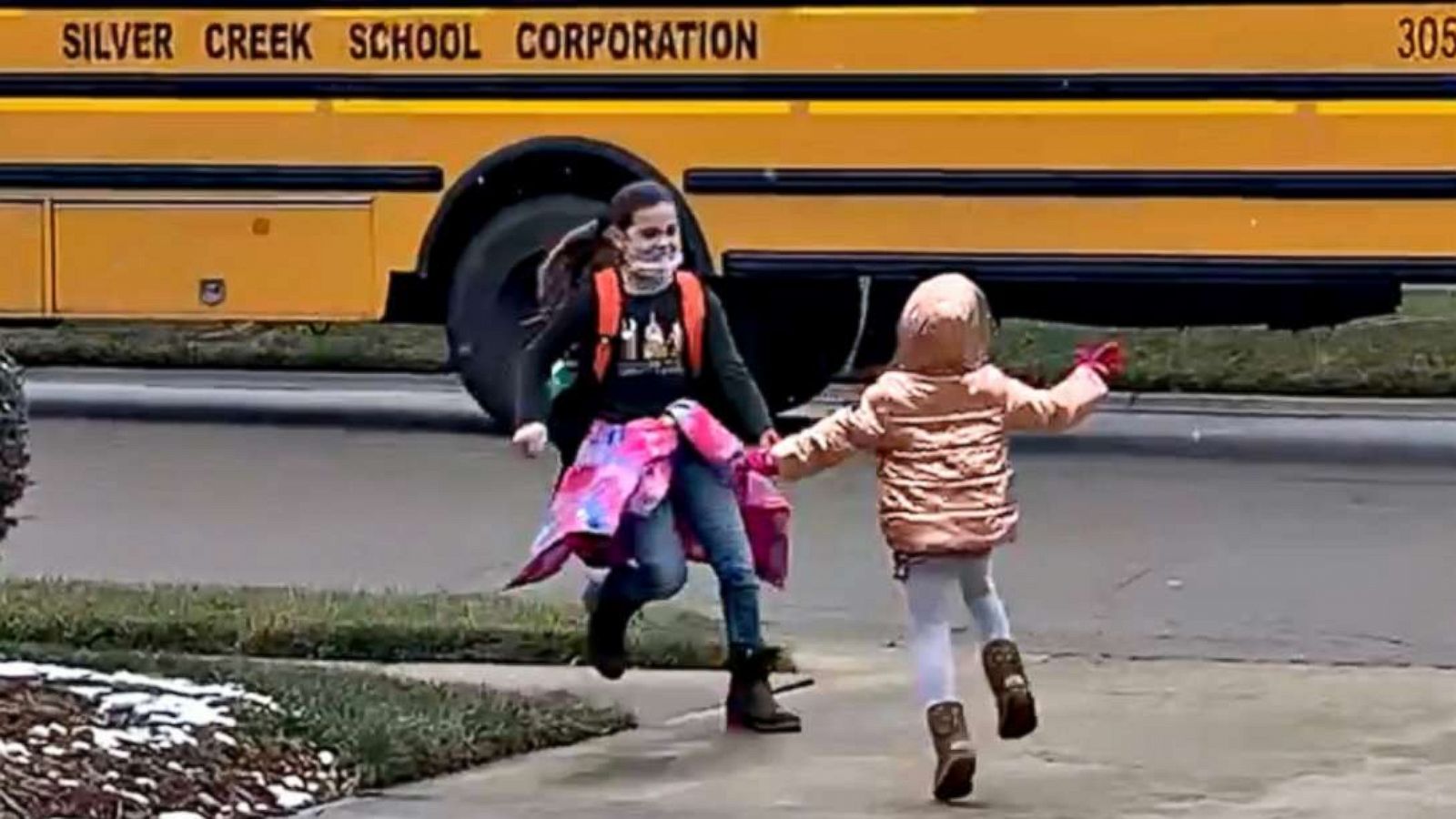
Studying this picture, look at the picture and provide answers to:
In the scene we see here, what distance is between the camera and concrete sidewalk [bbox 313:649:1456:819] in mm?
7504

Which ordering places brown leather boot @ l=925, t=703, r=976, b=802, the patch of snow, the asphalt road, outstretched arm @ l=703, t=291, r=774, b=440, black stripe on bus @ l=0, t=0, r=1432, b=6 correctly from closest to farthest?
1. the patch of snow
2. brown leather boot @ l=925, t=703, r=976, b=802
3. outstretched arm @ l=703, t=291, r=774, b=440
4. the asphalt road
5. black stripe on bus @ l=0, t=0, r=1432, b=6

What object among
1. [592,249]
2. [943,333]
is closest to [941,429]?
[943,333]

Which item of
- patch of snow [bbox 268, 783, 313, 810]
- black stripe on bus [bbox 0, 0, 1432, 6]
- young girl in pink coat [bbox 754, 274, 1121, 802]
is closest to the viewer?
patch of snow [bbox 268, 783, 313, 810]

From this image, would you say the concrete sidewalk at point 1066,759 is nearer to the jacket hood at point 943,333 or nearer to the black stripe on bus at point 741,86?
the jacket hood at point 943,333

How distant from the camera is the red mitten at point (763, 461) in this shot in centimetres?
793

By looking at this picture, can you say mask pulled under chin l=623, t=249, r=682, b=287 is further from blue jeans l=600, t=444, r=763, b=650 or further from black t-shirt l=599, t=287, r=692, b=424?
blue jeans l=600, t=444, r=763, b=650


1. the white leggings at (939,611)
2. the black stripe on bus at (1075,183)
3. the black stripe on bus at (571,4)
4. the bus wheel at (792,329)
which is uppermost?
the black stripe on bus at (571,4)

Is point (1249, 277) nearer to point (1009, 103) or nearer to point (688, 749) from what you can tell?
point (1009, 103)

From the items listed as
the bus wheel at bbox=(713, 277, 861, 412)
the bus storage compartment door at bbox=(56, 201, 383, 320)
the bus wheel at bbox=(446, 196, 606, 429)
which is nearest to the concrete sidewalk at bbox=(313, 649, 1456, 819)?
the bus wheel at bbox=(446, 196, 606, 429)

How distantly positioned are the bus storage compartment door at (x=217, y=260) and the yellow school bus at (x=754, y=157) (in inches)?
0.5

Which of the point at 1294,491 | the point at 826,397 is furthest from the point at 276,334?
the point at 1294,491

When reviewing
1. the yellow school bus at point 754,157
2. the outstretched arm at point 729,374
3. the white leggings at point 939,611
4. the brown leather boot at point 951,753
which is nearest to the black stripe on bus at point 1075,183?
the yellow school bus at point 754,157

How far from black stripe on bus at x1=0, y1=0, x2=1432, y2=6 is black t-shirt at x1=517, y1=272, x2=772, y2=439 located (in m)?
6.61

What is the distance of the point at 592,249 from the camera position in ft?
28.8
